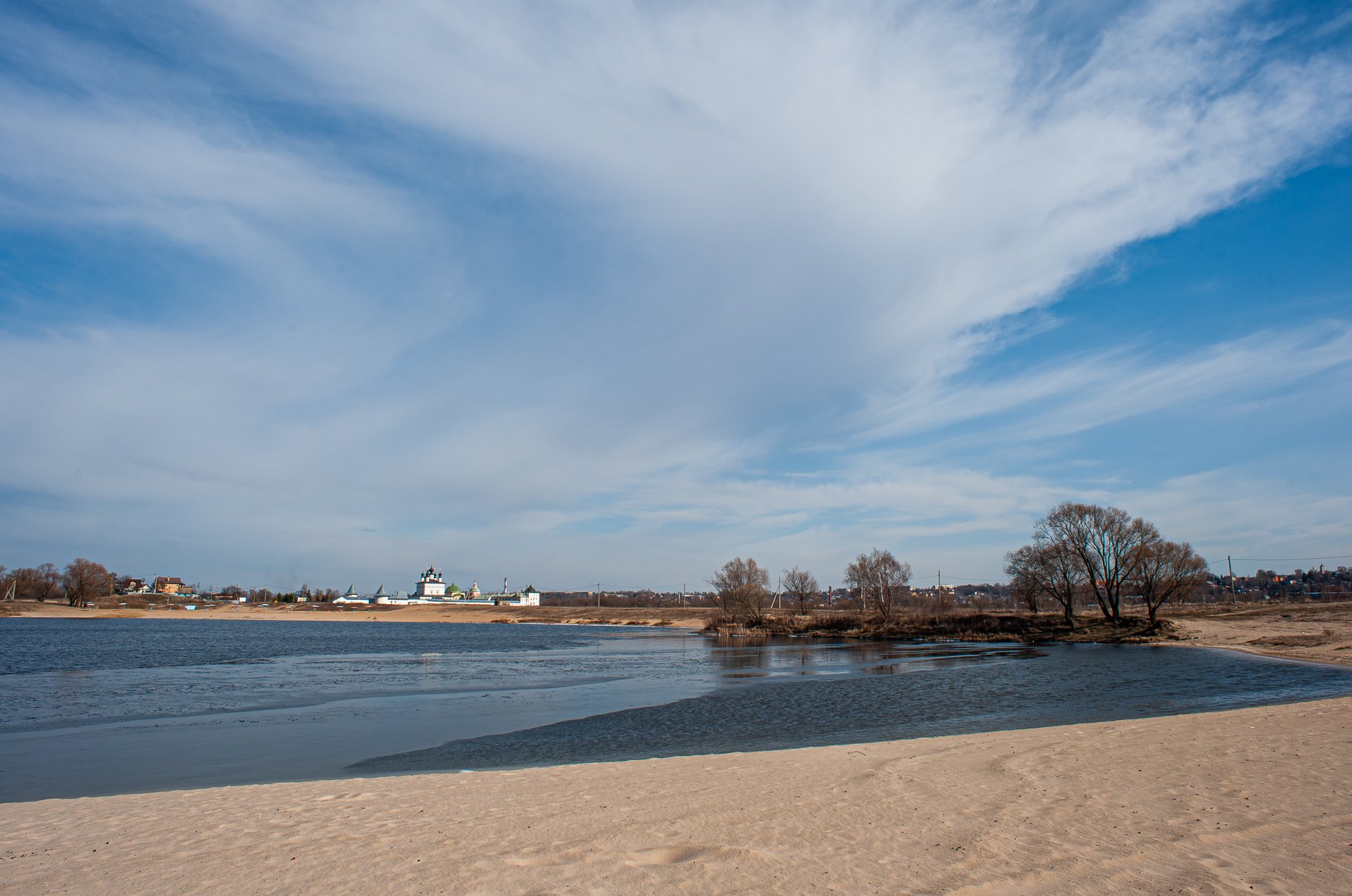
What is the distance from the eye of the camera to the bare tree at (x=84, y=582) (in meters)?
161

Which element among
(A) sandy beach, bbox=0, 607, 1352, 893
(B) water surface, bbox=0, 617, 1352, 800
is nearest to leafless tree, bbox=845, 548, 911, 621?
(B) water surface, bbox=0, 617, 1352, 800

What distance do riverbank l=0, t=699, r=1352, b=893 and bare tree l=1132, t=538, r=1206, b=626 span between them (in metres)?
59.2

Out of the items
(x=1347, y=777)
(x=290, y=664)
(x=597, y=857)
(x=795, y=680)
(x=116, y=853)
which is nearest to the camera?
(x=597, y=857)

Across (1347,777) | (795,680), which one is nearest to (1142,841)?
(1347,777)

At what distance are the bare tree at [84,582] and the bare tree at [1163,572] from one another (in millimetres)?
200036

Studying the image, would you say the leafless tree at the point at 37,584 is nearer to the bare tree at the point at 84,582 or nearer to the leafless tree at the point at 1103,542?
the bare tree at the point at 84,582

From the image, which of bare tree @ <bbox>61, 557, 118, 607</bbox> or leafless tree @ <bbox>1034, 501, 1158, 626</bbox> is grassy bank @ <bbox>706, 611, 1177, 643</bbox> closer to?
leafless tree @ <bbox>1034, 501, 1158, 626</bbox>

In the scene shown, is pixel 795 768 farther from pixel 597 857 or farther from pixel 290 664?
pixel 290 664

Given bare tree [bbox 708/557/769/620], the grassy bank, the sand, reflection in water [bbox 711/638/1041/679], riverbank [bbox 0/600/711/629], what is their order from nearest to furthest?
1. reflection in water [bbox 711/638/1041/679]
2. the sand
3. the grassy bank
4. bare tree [bbox 708/557/769/620]
5. riverbank [bbox 0/600/711/629]

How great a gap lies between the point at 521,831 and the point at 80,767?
13.7 metres

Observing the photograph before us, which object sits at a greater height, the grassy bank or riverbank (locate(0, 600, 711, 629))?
the grassy bank

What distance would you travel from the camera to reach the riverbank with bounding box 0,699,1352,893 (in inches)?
282

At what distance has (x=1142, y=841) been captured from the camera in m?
8.02

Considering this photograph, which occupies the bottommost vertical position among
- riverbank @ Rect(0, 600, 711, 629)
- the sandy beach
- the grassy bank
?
riverbank @ Rect(0, 600, 711, 629)
